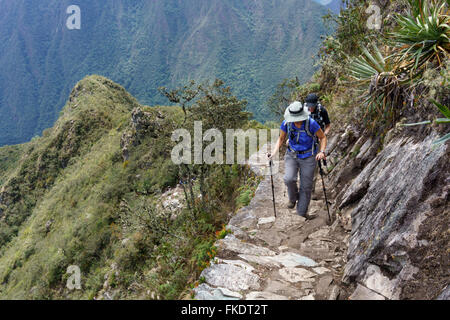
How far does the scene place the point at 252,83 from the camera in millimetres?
110188

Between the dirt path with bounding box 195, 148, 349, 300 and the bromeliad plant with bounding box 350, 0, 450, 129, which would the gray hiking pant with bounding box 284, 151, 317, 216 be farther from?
the bromeliad plant with bounding box 350, 0, 450, 129

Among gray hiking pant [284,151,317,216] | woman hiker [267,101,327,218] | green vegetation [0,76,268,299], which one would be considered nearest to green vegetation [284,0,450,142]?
woman hiker [267,101,327,218]

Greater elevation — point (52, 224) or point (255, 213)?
point (255, 213)

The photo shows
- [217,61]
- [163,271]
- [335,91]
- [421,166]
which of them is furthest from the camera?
[217,61]

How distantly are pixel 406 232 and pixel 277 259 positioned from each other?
178 centimetres

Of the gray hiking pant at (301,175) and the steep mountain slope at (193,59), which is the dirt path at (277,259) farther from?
the steep mountain slope at (193,59)

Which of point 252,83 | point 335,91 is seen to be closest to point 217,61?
point 252,83

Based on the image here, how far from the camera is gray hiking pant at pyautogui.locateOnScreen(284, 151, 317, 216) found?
488 centimetres

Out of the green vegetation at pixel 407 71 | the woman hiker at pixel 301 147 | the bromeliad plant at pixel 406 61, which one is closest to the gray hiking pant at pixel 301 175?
the woman hiker at pixel 301 147

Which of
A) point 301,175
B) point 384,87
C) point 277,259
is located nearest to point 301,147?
point 301,175

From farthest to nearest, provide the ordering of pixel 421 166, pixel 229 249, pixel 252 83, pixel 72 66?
pixel 72 66 → pixel 252 83 → pixel 229 249 → pixel 421 166

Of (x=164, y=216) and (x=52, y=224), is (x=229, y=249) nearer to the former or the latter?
(x=164, y=216)

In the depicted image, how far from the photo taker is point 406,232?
294 centimetres
